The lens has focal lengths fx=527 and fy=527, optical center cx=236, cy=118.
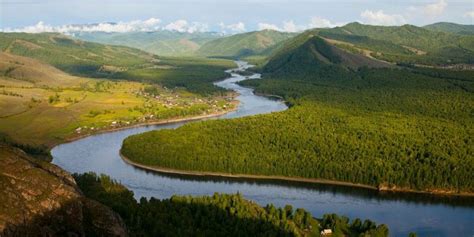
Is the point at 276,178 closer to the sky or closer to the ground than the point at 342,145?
closer to the ground

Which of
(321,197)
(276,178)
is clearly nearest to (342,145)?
(276,178)

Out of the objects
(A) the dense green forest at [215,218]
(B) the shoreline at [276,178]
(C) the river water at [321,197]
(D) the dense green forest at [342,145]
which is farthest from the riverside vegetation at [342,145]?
(A) the dense green forest at [215,218]

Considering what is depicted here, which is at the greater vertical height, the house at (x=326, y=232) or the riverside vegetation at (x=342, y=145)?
the riverside vegetation at (x=342, y=145)

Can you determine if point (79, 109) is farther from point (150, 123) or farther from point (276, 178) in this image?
point (276, 178)

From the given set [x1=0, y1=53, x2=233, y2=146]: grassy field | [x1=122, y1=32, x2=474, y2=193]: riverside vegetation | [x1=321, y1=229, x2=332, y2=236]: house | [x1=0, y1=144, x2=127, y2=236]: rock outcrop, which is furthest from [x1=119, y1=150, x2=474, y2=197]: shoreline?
[x1=0, y1=144, x2=127, y2=236]: rock outcrop

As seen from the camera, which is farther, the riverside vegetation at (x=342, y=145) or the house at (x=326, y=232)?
the riverside vegetation at (x=342, y=145)

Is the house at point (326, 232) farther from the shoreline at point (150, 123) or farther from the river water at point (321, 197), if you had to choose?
the shoreline at point (150, 123)

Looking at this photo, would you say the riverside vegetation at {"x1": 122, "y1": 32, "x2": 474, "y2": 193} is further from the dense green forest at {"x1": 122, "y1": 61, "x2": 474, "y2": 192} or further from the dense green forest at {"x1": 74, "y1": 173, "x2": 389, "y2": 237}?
the dense green forest at {"x1": 74, "y1": 173, "x2": 389, "y2": 237}
